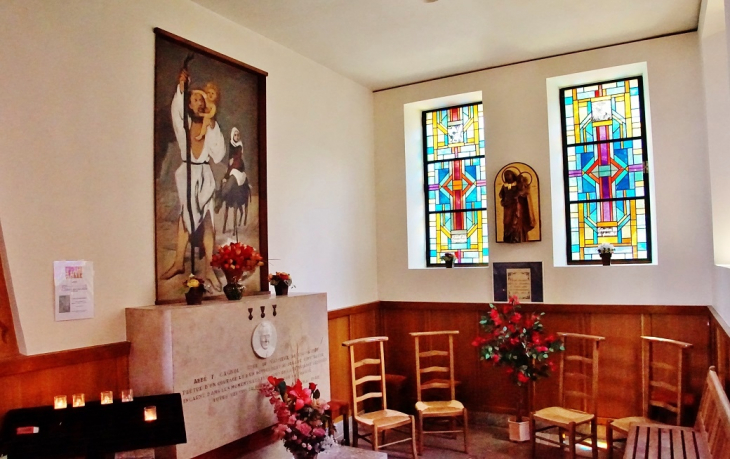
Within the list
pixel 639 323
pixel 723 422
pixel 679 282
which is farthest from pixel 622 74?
pixel 723 422

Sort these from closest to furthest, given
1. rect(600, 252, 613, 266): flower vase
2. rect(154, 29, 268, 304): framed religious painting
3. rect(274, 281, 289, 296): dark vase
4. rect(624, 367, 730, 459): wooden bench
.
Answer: rect(624, 367, 730, 459): wooden bench < rect(154, 29, 268, 304): framed religious painting < rect(274, 281, 289, 296): dark vase < rect(600, 252, 613, 266): flower vase

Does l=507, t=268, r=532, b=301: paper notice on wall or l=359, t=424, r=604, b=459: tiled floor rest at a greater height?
l=507, t=268, r=532, b=301: paper notice on wall

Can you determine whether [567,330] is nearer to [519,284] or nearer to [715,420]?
[519,284]

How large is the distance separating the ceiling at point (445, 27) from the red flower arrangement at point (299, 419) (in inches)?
102

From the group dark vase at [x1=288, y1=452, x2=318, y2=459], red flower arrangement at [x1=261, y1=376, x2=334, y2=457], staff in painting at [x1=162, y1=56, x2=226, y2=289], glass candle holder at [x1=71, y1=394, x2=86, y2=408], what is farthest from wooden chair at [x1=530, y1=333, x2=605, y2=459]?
glass candle holder at [x1=71, y1=394, x2=86, y2=408]

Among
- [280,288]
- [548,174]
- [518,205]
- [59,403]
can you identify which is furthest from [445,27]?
[59,403]

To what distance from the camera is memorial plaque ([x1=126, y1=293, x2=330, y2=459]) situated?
3.06 m

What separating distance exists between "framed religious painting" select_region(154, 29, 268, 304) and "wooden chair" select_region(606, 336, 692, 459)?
2.84 m

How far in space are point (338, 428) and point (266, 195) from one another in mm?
2178

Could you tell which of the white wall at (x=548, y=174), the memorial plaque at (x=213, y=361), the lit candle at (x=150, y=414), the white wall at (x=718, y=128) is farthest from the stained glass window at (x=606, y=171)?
the lit candle at (x=150, y=414)

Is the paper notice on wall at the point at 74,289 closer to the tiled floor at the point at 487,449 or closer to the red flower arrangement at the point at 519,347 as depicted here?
the tiled floor at the point at 487,449

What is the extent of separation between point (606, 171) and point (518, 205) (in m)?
0.84

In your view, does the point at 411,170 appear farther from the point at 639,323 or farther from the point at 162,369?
the point at 162,369

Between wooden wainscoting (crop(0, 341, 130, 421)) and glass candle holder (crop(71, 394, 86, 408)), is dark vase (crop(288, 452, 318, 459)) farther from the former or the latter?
glass candle holder (crop(71, 394, 86, 408))
